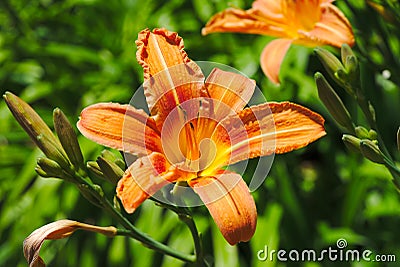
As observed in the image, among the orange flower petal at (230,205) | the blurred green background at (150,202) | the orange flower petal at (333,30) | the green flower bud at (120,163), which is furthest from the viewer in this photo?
the blurred green background at (150,202)

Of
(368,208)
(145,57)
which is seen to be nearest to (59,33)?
(368,208)

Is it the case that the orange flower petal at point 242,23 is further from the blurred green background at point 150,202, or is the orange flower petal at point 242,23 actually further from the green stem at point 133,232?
the blurred green background at point 150,202

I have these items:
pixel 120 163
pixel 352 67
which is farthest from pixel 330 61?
pixel 120 163

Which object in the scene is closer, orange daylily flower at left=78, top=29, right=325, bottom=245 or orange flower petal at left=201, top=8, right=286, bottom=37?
orange daylily flower at left=78, top=29, right=325, bottom=245

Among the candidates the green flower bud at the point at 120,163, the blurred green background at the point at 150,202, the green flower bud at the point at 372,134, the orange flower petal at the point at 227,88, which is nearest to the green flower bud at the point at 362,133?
the green flower bud at the point at 372,134

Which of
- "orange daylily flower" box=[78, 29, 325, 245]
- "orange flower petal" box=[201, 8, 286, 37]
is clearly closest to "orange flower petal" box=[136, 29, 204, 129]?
"orange daylily flower" box=[78, 29, 325, 245]

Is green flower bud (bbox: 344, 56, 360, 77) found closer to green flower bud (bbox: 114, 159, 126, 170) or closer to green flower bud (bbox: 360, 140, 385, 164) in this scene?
green flower bud (bbox: 360, 140, 385, 164)

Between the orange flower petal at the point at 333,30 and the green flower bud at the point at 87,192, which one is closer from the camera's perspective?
the green flower bud at the point at 87,192

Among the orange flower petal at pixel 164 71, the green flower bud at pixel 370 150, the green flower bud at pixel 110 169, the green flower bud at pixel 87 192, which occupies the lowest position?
the green flower bud at pixel 370 150
